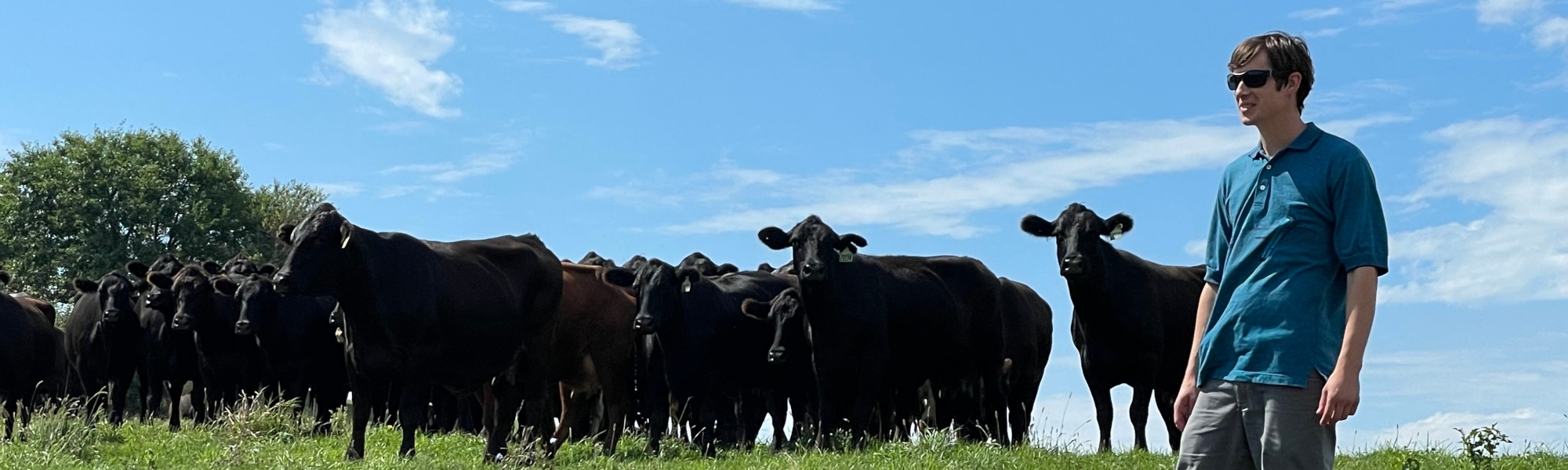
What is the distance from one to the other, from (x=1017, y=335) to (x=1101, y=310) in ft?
12.1

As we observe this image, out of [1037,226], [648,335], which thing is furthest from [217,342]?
[1037,226]

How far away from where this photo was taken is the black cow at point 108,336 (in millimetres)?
20578

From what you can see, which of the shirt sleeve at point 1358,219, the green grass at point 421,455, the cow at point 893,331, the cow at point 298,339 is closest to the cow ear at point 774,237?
the cow at point 893,331

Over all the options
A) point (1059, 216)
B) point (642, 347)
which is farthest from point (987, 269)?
point (642, 347)

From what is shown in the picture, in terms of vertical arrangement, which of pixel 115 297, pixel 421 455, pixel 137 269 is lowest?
pixel 421 455

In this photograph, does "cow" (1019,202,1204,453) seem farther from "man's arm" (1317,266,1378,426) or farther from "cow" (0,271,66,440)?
"cow" (0,271,66,440)

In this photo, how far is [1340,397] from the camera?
462 centimetres

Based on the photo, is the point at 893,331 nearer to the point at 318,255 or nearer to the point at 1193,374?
the point at 318,255

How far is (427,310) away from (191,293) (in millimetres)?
8072

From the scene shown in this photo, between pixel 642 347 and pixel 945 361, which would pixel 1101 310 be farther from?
pixel 642 347

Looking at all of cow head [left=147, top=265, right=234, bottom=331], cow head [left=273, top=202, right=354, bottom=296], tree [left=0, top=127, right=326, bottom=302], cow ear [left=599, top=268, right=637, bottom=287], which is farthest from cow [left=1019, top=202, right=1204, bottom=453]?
tree [left=0, top=127, right=326, bottom=302]

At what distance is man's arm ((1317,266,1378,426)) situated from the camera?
461 cm

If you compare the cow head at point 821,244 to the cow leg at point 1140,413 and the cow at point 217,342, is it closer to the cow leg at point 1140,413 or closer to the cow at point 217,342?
the cow leg at point 1140,413

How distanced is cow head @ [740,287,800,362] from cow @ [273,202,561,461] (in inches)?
103
